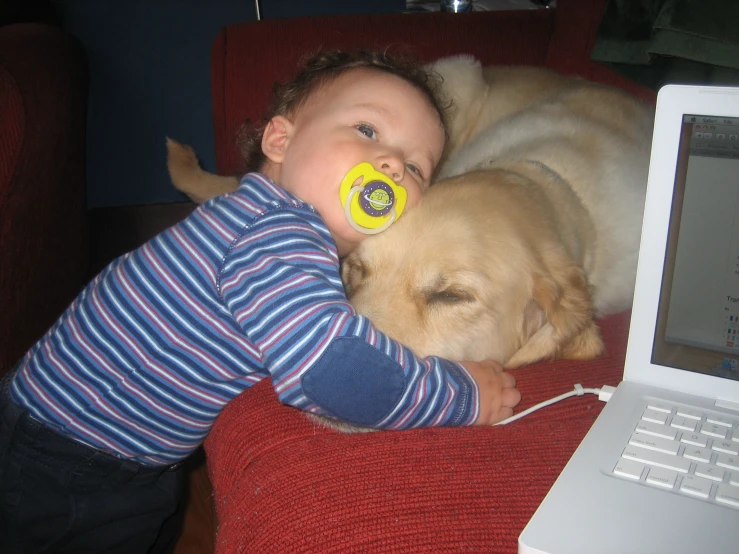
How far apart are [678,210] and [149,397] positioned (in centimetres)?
90

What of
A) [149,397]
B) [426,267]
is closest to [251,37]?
[426,267]

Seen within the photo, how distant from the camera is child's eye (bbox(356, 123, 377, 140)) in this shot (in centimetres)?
116

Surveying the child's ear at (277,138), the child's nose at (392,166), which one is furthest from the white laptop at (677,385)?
the child's ear at (277,138)

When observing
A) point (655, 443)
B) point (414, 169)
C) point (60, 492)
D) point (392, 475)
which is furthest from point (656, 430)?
point (60, 492)

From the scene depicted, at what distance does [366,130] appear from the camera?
1165 mm

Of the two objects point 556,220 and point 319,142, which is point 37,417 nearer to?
point 319,142

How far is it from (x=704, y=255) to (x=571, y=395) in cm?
34

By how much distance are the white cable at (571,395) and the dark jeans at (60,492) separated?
0.73m

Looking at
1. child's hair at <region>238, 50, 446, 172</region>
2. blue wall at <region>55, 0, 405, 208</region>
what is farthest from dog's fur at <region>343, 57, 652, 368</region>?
blue wall at <region>55, 0, 405, 208</region>

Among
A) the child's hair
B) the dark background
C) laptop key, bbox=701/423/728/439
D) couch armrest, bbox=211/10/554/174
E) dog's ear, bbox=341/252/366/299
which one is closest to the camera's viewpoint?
laptop key, bbox=701/423/728/439

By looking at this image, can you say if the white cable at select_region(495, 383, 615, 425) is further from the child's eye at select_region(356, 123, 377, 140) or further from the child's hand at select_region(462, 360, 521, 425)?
the child's eye at select_region(356, 123, 377, 140)

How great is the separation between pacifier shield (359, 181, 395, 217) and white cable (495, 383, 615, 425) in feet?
1.44

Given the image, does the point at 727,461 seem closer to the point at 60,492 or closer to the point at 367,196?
the point at 367,196

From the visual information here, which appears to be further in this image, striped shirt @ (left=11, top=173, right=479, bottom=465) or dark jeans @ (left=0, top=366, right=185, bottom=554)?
dark jeans @ (left=0, top=366, right=185, bottom=554)
